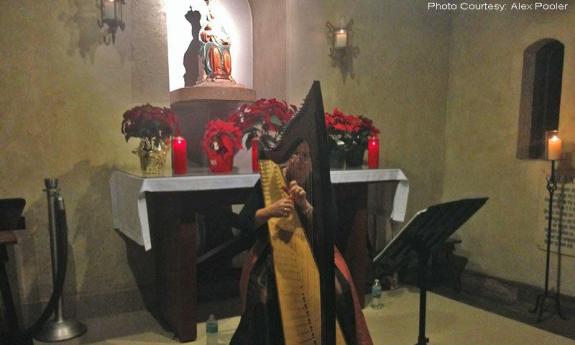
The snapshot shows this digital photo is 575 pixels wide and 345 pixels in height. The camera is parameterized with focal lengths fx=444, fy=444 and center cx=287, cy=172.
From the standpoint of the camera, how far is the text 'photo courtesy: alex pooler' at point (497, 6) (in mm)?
3828

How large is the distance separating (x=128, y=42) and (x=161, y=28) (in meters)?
0.29

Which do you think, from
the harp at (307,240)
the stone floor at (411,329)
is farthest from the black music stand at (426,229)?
the stone floor at (411,329)

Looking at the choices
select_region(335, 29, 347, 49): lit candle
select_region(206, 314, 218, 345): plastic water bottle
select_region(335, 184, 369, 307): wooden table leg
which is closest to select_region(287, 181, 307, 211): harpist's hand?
select_region(206, 314, 218, 345): plastic water bottle

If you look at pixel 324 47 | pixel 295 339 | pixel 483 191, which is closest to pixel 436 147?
pixel 483 191

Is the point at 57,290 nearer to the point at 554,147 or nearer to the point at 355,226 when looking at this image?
the point at 355,226

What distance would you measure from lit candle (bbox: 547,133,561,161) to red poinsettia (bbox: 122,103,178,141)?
2.95 metres

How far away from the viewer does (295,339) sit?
5.37ft

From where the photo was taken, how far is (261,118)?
10.4ft

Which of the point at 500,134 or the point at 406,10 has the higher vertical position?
the point at 406,10

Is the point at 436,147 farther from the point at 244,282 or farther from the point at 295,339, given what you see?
the point at 295,339

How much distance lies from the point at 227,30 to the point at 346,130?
1821 mm

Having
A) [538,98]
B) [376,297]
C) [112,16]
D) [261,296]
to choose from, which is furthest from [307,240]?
[538,98]

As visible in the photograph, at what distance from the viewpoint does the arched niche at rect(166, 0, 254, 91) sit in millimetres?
4145

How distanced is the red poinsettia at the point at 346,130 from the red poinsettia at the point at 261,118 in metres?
0.41
